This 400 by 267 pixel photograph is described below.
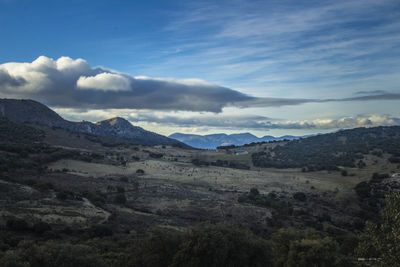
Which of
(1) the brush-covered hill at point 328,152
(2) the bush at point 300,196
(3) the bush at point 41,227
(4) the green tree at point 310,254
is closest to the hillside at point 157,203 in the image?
(3) the bush at point 41,227

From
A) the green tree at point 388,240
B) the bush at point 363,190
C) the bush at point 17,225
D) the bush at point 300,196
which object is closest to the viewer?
the green tree at point 388,240

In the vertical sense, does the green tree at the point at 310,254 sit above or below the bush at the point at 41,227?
above

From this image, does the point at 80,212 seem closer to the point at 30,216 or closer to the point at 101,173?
the point at 30,216

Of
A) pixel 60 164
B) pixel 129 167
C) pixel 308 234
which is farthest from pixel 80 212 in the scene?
pixel 129 167

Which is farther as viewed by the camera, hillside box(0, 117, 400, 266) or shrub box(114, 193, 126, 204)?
shrub box(114, 193, 126, 204)

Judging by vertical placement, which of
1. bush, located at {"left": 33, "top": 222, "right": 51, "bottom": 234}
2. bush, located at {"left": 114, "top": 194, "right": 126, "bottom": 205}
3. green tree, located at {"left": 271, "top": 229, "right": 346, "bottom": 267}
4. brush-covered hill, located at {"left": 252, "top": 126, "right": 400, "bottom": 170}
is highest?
brush-covered hill, located at {"left": 252, "top": 126, "right": 400, "bottom": 170}

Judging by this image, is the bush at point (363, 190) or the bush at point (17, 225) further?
the bush at point (363, 190)

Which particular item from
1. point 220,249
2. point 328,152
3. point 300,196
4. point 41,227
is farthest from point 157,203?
point 328,152

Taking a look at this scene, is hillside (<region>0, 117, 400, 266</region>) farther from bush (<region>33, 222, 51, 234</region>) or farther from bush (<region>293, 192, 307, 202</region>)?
bush (<region>293, 192, 307, 202</region>)

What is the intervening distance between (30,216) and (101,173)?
174ft

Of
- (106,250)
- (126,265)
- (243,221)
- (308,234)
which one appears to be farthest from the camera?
(243,221)

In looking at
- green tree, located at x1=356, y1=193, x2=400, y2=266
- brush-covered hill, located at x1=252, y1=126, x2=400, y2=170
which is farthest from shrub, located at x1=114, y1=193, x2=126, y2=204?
brush-covered hill, located at x1=252, y1=126, x2=400, y2=170

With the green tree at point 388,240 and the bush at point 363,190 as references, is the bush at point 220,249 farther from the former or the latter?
the bush at point 363,190

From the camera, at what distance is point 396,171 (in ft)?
312
